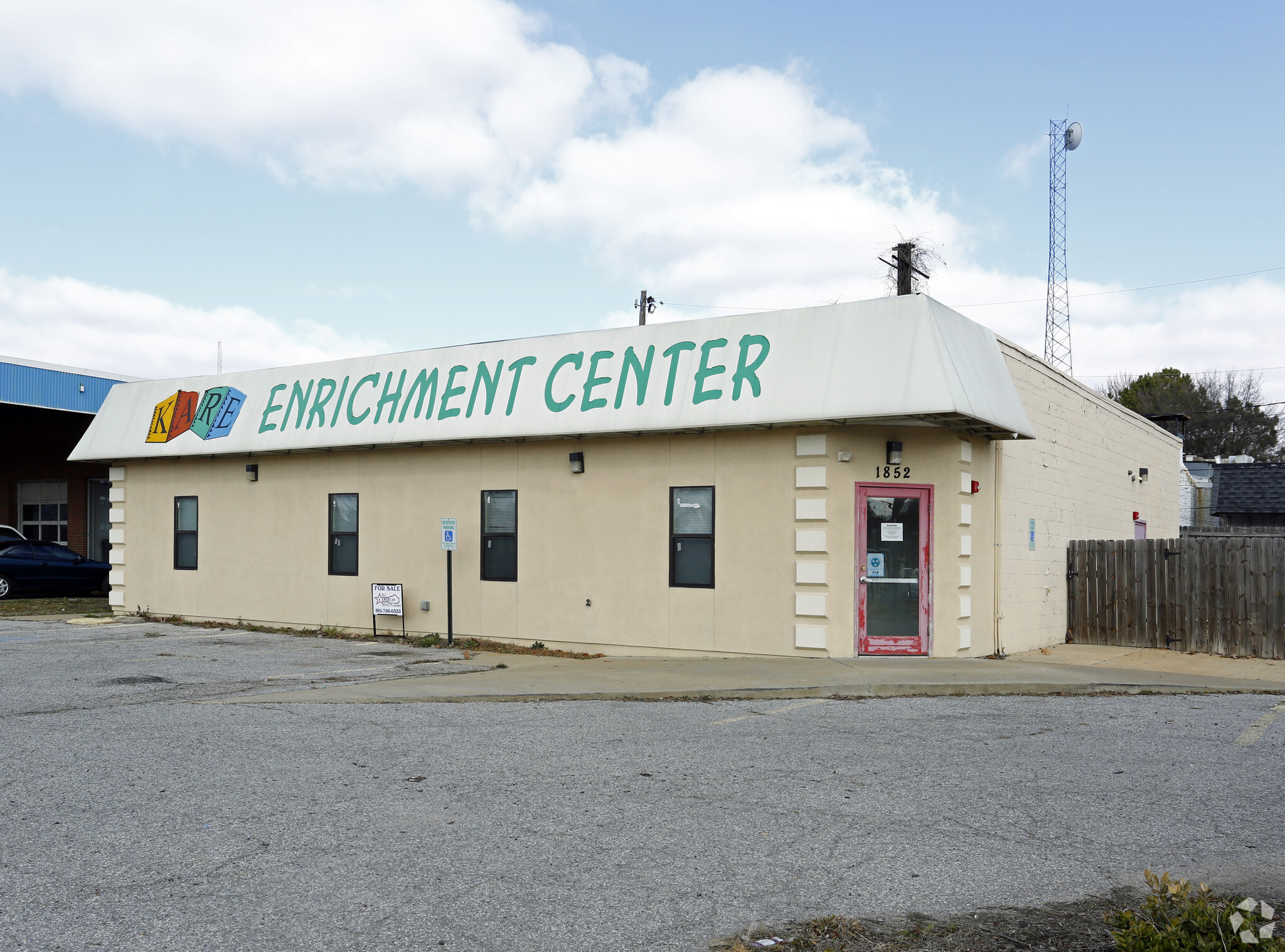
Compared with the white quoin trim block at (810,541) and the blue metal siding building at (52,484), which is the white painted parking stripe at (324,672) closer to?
the white quoin trim block at (810,541)

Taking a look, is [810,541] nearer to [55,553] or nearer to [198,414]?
[198,414]

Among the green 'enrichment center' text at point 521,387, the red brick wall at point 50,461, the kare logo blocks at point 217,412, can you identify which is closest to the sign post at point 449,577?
the green 'enrichment center' text at point 521,387

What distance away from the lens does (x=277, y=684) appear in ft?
39.1

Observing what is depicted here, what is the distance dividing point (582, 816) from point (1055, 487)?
42.8 feet

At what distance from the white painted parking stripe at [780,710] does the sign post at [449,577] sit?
20.6 feet

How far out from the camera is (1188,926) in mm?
3967

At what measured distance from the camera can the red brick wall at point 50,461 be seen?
1220 inches

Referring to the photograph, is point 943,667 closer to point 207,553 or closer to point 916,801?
point 916,801

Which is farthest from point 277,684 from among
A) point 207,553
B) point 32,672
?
point 207,553

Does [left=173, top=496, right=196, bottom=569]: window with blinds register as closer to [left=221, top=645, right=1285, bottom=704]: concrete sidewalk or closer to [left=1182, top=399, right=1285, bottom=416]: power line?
[left=221, top=645, right=1285, bottom=704]: concrete sidewalk

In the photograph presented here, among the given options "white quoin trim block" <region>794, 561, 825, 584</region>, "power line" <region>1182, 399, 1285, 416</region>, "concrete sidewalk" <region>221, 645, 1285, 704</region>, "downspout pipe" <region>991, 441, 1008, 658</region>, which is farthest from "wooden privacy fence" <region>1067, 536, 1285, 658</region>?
"power line" <region>1182, 399, 1285, 416</region>

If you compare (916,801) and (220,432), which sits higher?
(220,432)

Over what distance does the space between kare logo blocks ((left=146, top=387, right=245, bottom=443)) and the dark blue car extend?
7.34 meters

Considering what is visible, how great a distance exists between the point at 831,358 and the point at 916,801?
7.31m
